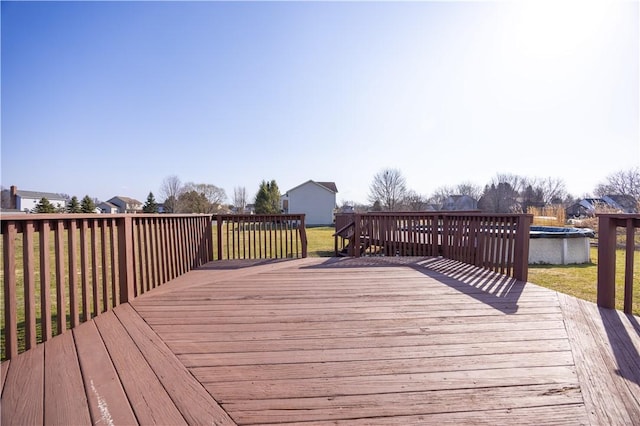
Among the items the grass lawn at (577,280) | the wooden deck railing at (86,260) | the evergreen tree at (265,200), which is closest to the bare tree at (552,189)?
the evergreen tree at (265,200)

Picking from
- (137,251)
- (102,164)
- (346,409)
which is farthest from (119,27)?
(102,164)

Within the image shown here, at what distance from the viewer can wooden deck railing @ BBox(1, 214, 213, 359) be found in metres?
1.59

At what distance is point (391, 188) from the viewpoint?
98.1ft

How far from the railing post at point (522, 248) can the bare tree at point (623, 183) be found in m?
24.5

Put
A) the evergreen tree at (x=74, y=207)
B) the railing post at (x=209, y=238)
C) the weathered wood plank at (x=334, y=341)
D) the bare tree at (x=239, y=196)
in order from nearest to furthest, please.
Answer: the weathered wood plank at (x=334, y=341)
the railing post at (x=209, y=238)
the evergreen tree at (x=74, y=207)
the bare tree at (x=239, y=196)

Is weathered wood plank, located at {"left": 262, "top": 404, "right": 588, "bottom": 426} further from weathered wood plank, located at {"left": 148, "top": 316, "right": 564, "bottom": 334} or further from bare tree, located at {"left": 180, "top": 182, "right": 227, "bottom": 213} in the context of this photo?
bare tree, located at {"left": 180, "top": 182, "right": 227, "bottom": 213}

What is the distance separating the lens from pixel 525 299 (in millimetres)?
2748

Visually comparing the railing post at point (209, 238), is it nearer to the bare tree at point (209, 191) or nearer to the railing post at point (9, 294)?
the railing post at point (9, 294)

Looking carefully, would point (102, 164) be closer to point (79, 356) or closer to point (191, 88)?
point (191, 88)

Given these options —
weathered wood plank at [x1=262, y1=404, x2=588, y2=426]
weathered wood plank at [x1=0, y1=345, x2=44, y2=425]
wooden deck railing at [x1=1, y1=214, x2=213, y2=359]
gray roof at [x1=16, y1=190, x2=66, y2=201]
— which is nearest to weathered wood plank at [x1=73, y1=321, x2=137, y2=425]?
weathered wood plank at [x1=0, y1=345, x2=44, y2=425]

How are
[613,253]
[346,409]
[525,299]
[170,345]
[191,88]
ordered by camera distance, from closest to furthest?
[346,409] < [170,345] < [613,253] < [525,299] < [191,88]

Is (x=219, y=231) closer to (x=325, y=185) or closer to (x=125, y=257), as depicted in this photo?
(x=125, y=257)

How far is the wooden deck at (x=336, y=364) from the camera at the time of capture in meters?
1.15

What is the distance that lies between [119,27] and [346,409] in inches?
338
